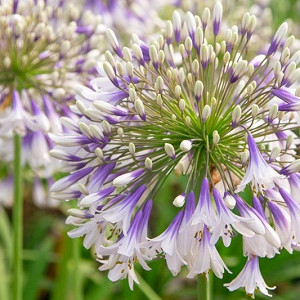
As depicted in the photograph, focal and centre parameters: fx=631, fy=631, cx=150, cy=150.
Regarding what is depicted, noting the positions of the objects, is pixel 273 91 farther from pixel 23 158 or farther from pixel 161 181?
pixel 23 158

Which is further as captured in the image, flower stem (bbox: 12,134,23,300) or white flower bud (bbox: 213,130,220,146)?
flower stem (bbox: 12,134,23,300)

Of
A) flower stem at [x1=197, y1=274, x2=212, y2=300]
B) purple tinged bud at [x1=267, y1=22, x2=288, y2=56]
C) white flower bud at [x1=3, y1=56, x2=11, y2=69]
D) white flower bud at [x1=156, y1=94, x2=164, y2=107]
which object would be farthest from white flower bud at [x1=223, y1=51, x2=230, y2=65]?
white flower bud at [x1=3, y1=56, x2=11, y2=69]

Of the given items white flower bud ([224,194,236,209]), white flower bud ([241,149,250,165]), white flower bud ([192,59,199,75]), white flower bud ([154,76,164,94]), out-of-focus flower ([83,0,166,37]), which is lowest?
white flower bud ([224,194,236,209])

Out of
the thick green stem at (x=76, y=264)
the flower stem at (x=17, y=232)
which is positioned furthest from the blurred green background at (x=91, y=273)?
the flower stem at (x=17, y=232)

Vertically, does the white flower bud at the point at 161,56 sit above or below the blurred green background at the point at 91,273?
above

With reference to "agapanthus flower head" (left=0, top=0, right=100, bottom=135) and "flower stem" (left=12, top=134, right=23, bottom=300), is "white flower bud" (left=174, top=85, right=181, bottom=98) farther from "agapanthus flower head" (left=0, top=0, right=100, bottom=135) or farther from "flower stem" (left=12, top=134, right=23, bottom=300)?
"flower stem" (left=12, top=134, right=23, bottom=300)

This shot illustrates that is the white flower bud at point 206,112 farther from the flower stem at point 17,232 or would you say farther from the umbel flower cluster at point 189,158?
the flower stem at point 17,232

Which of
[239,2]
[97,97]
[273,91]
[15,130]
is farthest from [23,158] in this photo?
[239,2]

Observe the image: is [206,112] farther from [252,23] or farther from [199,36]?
[252,23]
